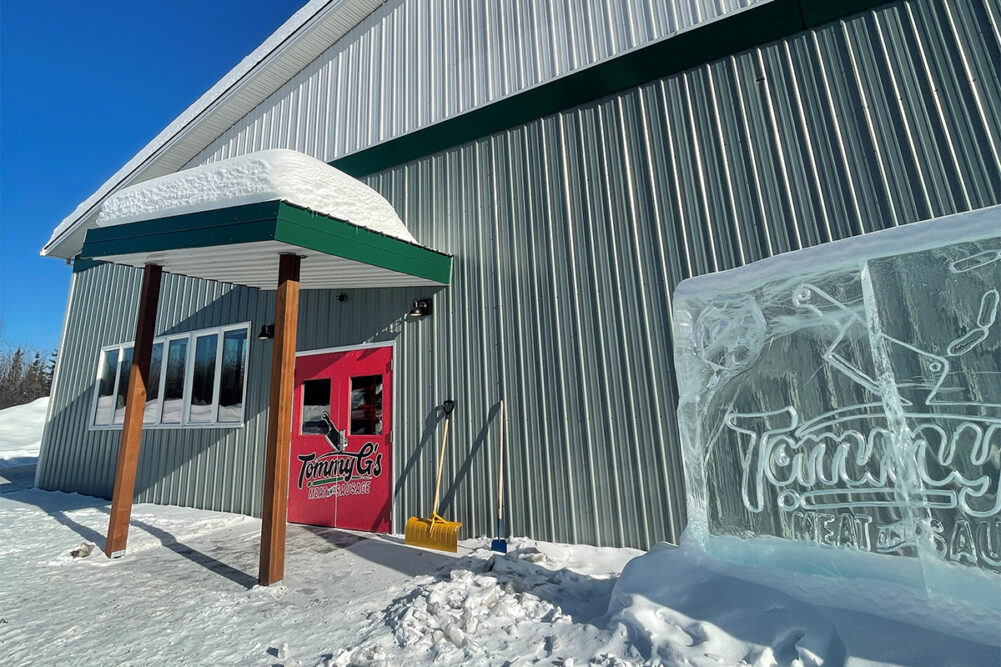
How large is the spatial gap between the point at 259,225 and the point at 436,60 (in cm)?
394

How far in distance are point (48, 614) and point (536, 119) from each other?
6420 mm

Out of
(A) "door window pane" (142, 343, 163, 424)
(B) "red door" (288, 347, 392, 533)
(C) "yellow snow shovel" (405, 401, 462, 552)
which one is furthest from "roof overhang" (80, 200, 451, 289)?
(A) "door window pane" (142, 343, 163, 424)

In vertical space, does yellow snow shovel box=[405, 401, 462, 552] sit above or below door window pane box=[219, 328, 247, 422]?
below

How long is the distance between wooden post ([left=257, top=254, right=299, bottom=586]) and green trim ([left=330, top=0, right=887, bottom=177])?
114 inches

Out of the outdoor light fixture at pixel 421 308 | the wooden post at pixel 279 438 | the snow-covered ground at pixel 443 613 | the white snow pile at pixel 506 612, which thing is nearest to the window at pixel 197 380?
the snow-covered ground at pixel 443 613

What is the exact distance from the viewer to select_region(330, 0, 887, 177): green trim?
4465 millimetres

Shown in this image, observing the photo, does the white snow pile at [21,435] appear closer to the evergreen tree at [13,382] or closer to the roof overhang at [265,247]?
the roof overhang at [265,247]

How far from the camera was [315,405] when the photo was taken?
6797 mm

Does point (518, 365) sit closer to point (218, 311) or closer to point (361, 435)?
point (361, 435)

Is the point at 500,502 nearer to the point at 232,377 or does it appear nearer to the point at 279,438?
the point at 279,438

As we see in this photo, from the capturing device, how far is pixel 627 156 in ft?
16.5

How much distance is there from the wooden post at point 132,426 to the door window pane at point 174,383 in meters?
3.26

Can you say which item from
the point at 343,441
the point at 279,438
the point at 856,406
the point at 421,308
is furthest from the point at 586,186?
the point at 343,441

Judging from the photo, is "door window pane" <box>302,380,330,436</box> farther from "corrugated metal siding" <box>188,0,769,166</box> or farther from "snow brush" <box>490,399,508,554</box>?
"corrugated metal siding" <box>188,0,769,166</box>
